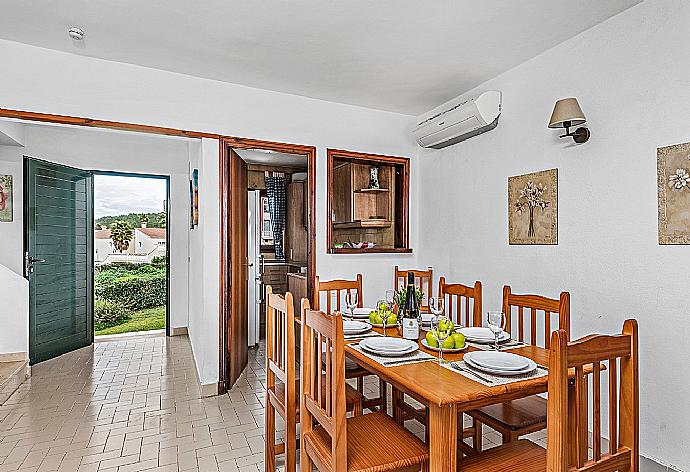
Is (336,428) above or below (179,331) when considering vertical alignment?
above

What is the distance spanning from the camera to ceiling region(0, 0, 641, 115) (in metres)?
2.59

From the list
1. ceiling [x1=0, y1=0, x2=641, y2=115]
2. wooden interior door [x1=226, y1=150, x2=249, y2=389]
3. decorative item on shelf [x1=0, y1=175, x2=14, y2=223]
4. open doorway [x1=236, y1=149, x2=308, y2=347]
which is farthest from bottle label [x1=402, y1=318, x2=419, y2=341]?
decorative item on shelf [x1=0, y1=175, x2=14, y2=223]

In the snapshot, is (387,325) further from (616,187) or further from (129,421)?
(129,421)

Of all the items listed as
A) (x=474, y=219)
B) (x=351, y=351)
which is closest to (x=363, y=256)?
(x=474, y=219)

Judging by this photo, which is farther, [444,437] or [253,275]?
[253,275]

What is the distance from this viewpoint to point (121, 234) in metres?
5.77

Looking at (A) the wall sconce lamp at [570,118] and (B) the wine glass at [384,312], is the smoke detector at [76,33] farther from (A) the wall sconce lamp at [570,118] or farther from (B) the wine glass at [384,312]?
(A) the wall sconce lamp at [570,118]

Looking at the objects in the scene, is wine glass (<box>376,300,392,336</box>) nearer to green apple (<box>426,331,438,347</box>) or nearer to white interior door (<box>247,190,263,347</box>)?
green apple (<box>426,331,438,347</box>)

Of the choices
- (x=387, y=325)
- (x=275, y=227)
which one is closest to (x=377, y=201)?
(x=275, y=227)

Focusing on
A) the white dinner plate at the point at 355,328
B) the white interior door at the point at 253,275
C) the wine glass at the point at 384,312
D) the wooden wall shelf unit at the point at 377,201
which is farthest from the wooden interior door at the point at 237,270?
the wine glass at the point at 384,312

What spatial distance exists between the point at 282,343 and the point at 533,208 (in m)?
2.19

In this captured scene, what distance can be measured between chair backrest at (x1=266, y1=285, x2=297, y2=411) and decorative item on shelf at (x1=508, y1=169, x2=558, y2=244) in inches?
80.4

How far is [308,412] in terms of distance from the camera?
188 centimetres

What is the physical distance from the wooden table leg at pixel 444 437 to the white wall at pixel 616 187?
1650mm
